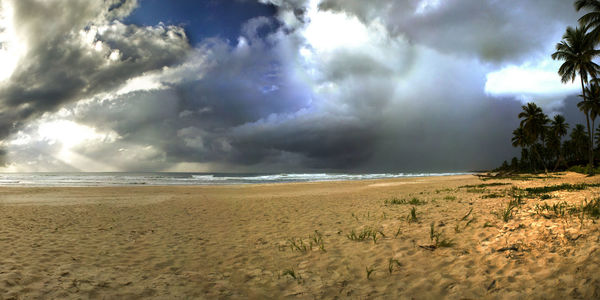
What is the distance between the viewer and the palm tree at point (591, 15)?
26.7 metres

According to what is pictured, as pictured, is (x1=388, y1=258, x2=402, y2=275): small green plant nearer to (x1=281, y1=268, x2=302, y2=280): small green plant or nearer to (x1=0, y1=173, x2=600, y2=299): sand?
(x1=0, y1=173, x2=600, y2=299): sand

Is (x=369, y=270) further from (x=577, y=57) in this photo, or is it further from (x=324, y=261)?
(x=577, y=57)

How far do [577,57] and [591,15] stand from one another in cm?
801

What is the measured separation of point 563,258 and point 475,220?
3104mm

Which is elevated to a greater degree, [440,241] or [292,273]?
[440,241]

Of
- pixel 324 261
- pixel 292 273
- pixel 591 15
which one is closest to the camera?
pixel 292 273

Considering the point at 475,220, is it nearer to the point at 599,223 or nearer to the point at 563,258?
the point at 599,223

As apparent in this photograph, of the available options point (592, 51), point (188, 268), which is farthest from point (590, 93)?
point (188, 268)

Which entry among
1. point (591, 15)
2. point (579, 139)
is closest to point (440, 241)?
point (591, 15)

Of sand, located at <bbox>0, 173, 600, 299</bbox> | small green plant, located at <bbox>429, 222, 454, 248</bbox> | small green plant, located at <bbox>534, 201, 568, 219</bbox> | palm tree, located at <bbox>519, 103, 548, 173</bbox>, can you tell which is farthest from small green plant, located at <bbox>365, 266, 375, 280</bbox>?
palm tree, located at <bbox>519, 103, 548, 173</bbox>

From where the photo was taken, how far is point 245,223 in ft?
36.7

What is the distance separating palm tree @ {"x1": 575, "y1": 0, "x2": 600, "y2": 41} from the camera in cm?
2669

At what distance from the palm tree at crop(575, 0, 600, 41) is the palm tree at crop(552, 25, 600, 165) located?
4743 millimetres

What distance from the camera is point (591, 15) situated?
87.8 feet
